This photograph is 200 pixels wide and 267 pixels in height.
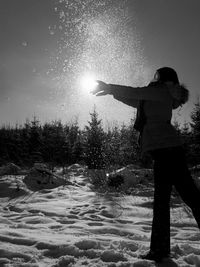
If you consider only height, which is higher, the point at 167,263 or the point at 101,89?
the point at 101,89

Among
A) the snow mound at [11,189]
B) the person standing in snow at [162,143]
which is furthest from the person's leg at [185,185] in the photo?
the snow mound at [11,189]

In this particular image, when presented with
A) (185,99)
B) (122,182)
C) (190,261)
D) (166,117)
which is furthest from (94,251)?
(122,182)

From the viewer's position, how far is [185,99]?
8.96ft

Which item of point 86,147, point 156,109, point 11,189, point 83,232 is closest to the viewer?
point 156,109

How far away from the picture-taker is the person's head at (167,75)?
2.64m

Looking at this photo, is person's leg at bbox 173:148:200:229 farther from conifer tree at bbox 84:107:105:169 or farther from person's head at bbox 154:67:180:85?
conifer tree at bbox 84:107:105:169

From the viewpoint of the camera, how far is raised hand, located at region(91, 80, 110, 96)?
101 inches

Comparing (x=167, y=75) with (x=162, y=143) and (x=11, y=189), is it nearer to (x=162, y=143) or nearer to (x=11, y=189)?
(x=162, y=143)

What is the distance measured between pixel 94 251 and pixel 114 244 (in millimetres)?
343

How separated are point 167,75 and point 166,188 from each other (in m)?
0.99

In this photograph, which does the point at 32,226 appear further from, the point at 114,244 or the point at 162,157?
the point at 162,157

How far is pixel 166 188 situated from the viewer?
2.59 meters

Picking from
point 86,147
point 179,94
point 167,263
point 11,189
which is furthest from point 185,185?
point 86,147

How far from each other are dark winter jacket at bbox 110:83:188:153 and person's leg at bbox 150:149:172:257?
4.3 inches
